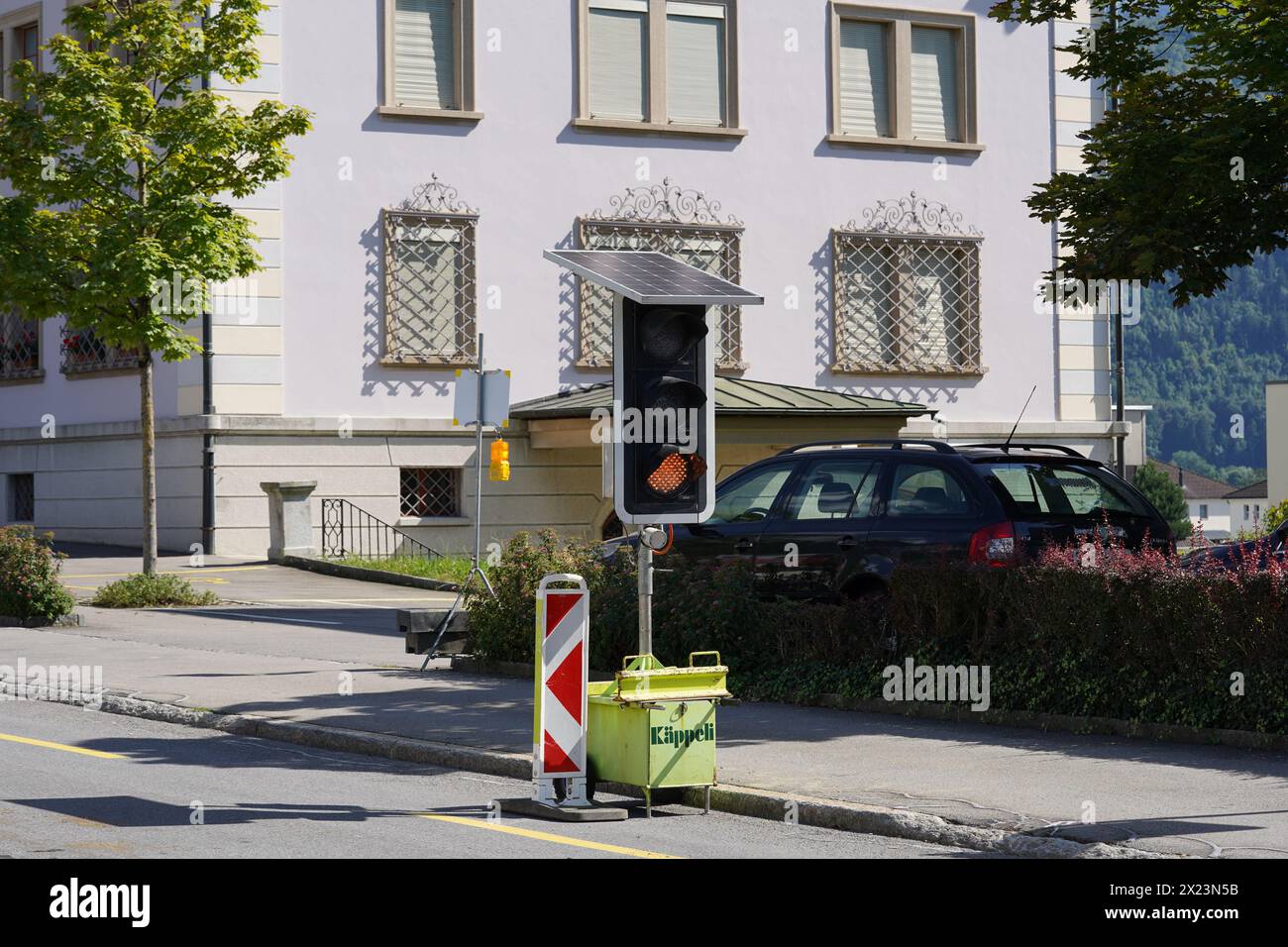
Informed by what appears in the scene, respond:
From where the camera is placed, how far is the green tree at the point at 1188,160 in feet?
45.3

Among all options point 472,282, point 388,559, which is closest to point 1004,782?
point 388,559

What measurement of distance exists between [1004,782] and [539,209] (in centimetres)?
2342

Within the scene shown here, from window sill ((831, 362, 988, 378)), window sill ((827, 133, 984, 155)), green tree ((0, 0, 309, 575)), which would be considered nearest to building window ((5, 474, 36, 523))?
green tree ((0, 0, 309, 575))

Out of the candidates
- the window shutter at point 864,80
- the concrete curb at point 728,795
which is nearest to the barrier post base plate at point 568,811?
the concrete curb at point 728,795

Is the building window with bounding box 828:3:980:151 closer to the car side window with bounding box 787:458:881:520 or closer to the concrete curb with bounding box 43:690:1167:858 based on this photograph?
the car side window with bounding box 787:458:881:520

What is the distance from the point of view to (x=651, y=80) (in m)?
33.1

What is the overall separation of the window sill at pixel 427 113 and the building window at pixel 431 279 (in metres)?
1.10

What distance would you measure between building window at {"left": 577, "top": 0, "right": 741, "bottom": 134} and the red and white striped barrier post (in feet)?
77.6

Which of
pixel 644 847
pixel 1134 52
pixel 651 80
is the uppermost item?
pixel 651 80

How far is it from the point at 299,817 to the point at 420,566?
19.3 m

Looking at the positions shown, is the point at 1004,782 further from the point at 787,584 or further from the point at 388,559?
the point at 388,559

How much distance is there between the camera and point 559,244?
3269 cm

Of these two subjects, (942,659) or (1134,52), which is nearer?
(942,659)

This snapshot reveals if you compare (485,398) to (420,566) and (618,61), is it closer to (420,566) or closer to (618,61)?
(420,566)
